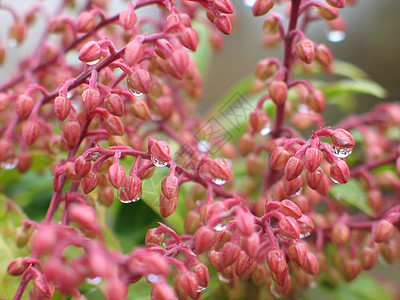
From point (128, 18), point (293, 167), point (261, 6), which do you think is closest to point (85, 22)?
point (128, 18)

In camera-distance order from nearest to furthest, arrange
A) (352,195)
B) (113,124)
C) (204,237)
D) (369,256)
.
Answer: (204,237) < (113,124) < (369,256) < (352,195)

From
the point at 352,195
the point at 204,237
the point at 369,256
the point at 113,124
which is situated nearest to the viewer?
the point at 204,237

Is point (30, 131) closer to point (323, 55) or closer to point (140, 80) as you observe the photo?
point (140, 80)

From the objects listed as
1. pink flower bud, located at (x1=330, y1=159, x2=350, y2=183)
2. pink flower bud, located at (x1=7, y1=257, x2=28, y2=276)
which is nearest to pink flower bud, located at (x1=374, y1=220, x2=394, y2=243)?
pink flower bud, located at (x1=330, y1=159, x2=350, y2=183)

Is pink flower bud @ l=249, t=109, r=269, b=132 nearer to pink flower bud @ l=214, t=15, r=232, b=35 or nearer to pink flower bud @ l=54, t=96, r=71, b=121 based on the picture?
pink flower bud @ l=214, t=15, r=232, b=35

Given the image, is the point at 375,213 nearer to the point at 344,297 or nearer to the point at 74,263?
the point at 344,297

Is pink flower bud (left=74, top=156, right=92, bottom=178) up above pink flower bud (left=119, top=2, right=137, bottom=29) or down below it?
below
